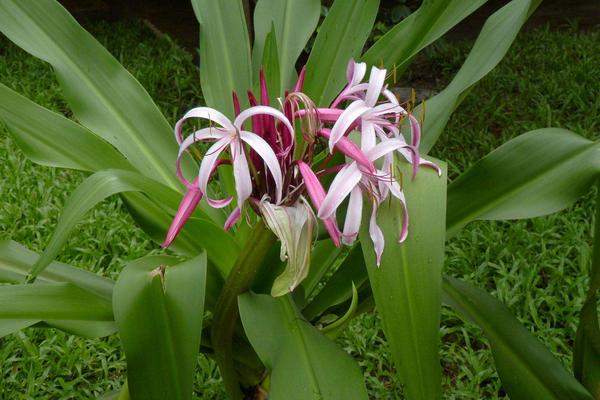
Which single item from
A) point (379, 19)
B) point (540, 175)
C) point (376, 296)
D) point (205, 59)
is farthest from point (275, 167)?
point (379, 19)

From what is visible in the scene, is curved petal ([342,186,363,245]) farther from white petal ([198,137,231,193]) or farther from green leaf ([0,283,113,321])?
green leaf ([0,283,113,321])

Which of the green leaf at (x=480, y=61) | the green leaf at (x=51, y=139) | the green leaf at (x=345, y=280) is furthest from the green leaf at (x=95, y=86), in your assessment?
the green leaf at (x=480, y=61)

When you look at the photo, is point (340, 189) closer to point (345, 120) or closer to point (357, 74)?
point (345, 120)

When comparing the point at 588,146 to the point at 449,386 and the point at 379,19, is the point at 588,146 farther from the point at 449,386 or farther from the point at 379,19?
the point at 379,19

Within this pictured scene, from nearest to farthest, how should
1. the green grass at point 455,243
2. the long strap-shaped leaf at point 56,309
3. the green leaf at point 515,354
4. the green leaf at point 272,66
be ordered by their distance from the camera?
the long strap-shaped leaf at point 56,309 < the green leaf at point 515,354 < the green leaf at point 272,66 < the green grass at point 455,243

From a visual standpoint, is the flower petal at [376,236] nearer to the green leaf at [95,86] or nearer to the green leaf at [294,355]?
the green leaf at [294,355]

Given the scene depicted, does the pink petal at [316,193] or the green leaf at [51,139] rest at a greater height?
the pink petal at [316,193]
